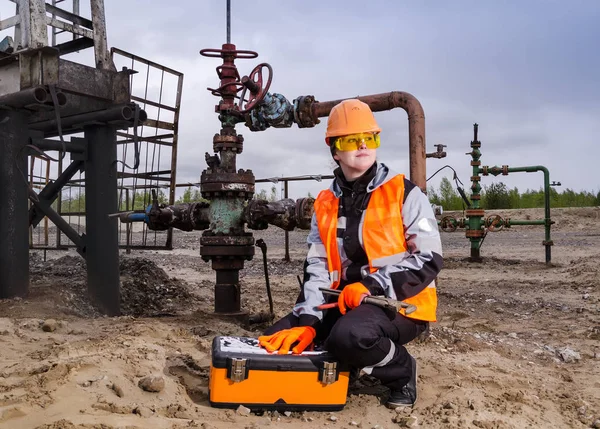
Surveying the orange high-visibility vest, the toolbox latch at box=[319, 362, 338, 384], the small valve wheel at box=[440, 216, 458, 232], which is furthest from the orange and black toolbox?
the small valve wheel at box=[440, 216, 458, 232]

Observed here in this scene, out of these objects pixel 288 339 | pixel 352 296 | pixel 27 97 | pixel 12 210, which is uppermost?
pixel 27 97

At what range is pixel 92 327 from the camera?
12.6ft

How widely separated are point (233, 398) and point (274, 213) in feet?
5.92

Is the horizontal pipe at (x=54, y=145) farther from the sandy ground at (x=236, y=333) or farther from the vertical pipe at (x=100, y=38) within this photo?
the sandy ground at (x=236, y=333)

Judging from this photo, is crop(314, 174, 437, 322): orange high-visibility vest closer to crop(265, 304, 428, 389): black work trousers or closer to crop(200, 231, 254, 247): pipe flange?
crop(265, 304, 428, 389): black work trousers

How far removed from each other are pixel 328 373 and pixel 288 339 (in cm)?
25

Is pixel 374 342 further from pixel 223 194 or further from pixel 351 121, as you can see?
pixel 223 194

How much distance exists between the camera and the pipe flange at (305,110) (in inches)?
173

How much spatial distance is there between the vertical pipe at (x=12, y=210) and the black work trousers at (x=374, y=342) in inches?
132

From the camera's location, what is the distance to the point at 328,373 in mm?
2529

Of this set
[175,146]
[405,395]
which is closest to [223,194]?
[405,395]

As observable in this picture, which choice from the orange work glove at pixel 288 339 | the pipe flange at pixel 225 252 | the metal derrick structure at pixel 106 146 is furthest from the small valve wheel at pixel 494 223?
the orange work glove at pixel 288 339

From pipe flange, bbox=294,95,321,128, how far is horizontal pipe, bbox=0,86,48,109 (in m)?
1.98

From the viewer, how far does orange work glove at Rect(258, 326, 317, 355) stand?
8.65 ft
